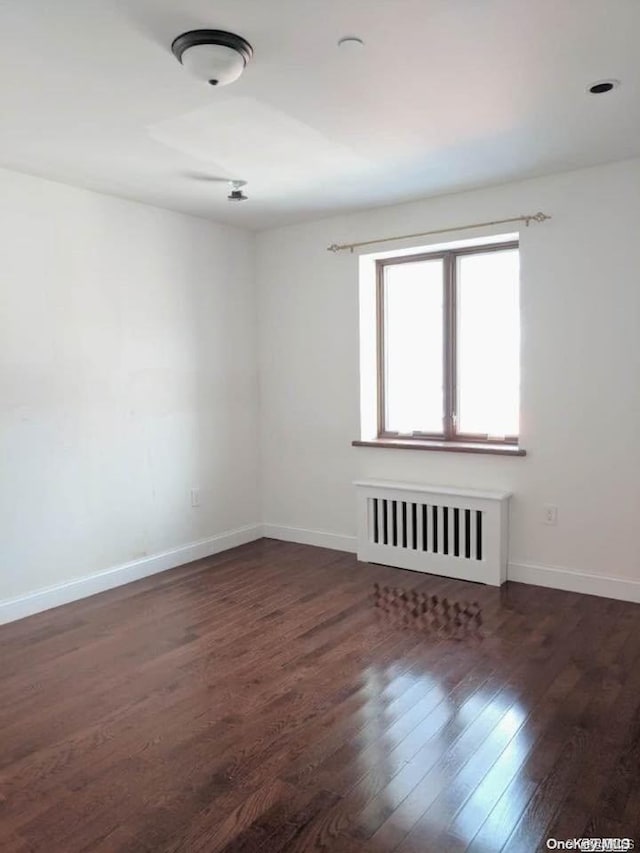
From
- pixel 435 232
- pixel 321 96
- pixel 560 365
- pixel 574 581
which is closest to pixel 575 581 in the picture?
pixel 574 581

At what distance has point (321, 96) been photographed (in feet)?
8.55

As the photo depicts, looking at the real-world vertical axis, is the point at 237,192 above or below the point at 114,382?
above

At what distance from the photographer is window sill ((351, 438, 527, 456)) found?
13.2 ft

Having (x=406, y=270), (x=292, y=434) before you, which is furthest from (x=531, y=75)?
(x=292, y=434)

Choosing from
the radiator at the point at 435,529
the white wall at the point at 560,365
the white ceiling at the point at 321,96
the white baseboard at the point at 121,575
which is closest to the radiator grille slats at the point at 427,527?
the radiator at the point at 435,529

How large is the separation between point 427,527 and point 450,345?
4.12 feet

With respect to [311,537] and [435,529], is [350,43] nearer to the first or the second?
[435,529]

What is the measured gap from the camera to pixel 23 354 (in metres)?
3.55

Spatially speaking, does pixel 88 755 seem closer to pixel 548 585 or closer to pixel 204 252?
pixel 548 585

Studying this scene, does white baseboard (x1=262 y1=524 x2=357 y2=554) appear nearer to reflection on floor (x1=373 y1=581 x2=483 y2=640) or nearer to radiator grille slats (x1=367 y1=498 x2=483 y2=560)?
radiator grille slats (x1=367 y1=498 x2=483 y2=560)

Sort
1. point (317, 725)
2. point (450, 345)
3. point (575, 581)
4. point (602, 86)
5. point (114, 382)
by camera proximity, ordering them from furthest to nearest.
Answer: point (450, 345) < point (114, 382) < point (575, 581) < point (602, 86) < point (317, 725)

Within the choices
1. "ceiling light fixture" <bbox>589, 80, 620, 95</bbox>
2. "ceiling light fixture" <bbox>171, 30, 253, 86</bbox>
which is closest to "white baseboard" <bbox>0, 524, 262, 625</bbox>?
"ceiling light fixture" <bbox>171, 30, 253, 86</bbox>

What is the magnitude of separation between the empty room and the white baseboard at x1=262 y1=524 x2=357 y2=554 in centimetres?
2

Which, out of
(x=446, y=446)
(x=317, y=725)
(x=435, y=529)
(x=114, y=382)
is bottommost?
(x=317, y=725)
